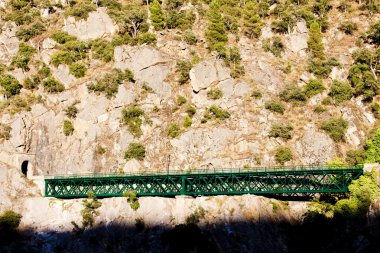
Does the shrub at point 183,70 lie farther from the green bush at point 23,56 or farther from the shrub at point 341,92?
the green bush at point 23,56

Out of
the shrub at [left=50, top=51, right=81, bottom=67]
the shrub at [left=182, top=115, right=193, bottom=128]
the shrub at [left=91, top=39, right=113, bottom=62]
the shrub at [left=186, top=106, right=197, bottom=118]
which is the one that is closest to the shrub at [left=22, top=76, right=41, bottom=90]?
the shrub at [left=50, top=51, right=81, bottom=67]

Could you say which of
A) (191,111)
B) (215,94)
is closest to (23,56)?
(191,111)

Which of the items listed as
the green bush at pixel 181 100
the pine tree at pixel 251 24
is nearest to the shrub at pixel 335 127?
the green bush at pixel 181 100

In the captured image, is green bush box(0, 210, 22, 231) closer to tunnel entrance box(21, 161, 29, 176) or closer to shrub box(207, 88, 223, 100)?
tunnel entrance box(21, 161, 29, 176)

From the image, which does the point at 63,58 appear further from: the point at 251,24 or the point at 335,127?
the point at 335,127

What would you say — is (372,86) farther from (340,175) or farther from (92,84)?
(92,84)
